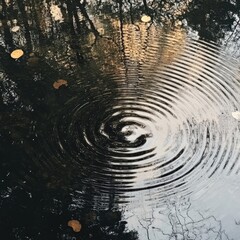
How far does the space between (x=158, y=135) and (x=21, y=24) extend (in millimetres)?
2396

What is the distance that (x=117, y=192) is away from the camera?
10.9 feet

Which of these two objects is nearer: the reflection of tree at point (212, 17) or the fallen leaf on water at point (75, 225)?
the fallen leaf on water at point (75, 225)

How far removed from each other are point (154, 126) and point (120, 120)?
1.03 ft

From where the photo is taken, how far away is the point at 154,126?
12.5 feet

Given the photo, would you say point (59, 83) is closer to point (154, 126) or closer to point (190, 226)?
point (154, 126)

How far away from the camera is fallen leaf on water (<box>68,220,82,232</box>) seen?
316 centimetres

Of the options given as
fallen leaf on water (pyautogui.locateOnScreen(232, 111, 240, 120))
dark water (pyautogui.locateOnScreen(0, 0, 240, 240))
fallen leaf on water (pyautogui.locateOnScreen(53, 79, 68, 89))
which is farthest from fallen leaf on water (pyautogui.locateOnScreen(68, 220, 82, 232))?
fallen leaf on water (pyautogui.locateOnScreen(232, 111, 240, 120))

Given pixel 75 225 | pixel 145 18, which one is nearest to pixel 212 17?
pixel 145 18

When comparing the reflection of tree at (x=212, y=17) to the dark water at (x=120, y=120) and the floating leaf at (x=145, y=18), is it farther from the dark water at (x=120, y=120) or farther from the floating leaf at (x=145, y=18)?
the floating leaf at (x=145, y=18)

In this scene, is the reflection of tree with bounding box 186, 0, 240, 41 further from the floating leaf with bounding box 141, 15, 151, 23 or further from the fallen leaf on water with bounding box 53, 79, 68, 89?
the fallen leaf on water with bounding box 53, 79, 68, 89

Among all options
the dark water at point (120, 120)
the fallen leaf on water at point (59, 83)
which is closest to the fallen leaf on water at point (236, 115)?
the dark water at point (120, 120)

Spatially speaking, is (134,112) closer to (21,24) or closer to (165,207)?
(165,207)

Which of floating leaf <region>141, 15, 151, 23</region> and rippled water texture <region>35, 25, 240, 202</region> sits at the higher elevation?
floating leaf <region>141, 15, 151, 23</region>

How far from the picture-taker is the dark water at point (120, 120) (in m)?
3.23
